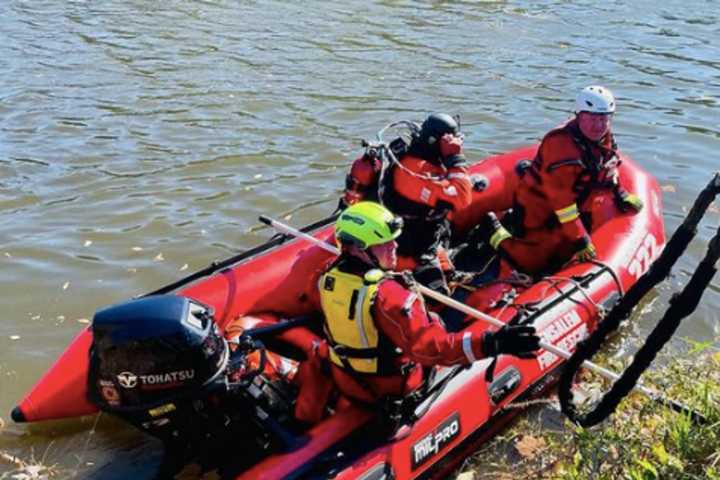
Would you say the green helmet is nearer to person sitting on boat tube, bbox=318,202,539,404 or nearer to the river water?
person sitting on boat tube, bbox=318,202,539,404

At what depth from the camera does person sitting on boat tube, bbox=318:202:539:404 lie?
3.69 m

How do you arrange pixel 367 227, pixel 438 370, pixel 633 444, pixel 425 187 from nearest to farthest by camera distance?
pixel 633 444
pixel 367 227
pixel 438 370
pixel 425 187

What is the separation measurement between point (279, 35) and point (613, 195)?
978cm

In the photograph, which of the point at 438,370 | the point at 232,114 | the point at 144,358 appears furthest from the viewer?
the point at 232,114

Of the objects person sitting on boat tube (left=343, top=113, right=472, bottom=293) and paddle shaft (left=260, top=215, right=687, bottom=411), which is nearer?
paddle shaft (left=260, top=215, right=687, bottom=411)

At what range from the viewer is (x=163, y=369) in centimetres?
356

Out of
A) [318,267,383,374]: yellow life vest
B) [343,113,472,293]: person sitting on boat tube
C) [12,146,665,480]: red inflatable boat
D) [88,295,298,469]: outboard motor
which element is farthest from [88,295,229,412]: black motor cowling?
[343,113,472,293]: person sitting on boat tube

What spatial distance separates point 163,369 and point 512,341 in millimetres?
1575

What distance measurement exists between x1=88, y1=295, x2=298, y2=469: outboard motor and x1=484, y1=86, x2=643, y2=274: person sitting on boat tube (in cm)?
291

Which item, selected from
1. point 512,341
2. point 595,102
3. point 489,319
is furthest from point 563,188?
point 512,341

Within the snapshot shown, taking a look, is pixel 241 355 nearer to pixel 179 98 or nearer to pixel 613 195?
pixel 613 195

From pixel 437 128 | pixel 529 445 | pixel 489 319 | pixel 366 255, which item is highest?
pixel 437 128

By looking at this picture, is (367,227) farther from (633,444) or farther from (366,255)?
(633,444)

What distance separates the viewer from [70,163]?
8.99 m
